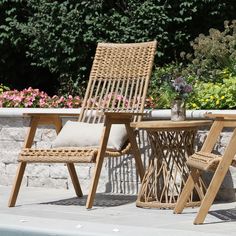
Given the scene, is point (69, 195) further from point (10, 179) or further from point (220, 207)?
point (220, 207)

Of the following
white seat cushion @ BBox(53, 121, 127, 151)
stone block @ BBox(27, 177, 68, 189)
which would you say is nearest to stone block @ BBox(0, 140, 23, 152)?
stone block @ BBox(27, 177, 68, 189)

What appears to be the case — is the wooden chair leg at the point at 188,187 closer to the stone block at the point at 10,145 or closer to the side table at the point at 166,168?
the side table at the point at 166,168

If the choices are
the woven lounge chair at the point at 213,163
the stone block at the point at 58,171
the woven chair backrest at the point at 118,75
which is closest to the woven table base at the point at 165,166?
the woven lounge chair at the point at 213,163

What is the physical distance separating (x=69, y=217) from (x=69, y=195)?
4.34 feet

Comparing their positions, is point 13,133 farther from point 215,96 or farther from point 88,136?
point 215,96

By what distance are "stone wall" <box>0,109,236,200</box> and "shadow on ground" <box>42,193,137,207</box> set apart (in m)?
0.14

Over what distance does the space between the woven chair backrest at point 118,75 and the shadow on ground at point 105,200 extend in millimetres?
578

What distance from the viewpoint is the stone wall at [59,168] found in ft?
19.9

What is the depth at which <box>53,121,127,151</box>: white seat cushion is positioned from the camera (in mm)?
5824

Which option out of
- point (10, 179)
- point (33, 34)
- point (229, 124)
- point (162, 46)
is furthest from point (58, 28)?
point (229, 124)

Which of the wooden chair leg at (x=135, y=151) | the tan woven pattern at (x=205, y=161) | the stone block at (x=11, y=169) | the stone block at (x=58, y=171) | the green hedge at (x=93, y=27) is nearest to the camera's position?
the tan woven pattern at (x=205, y=161)

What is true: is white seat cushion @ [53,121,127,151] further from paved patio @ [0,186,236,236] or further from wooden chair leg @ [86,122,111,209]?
paved patio @ [0,186,236,236]

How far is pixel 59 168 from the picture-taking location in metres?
6.85

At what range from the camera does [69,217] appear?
5.22 meters
